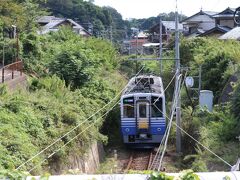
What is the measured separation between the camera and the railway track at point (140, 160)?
16862 millimetres

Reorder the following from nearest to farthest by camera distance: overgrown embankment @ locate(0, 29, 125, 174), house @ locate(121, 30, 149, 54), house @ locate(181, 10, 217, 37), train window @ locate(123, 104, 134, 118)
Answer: overgrown embankment @ locate(0, 29, 125, 174), train window @ locate(123, 104, 134, 118), house @ locate(181, 10, 217, 37), house @ locate(121, 30, 149, 54)

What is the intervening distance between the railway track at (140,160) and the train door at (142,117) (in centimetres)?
109

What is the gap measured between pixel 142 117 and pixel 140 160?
1752 mm

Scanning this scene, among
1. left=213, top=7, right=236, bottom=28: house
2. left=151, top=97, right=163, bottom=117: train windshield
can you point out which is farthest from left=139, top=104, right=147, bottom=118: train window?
left=213, top=7, right=236, bottom=28: house

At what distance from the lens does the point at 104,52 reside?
3303 centimetres

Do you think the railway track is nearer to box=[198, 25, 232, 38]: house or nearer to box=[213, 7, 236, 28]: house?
box=[198, 25, 232, 38]: house

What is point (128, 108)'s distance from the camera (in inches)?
729

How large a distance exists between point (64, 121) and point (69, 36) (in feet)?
59.5

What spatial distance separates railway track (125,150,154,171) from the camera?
16862 mm

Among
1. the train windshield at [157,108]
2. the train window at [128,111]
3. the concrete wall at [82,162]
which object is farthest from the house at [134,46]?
the concrete wall at [82,162]

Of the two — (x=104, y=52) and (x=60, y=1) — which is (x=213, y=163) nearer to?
(x=104, y=52)

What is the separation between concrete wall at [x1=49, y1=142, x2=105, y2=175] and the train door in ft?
6.20

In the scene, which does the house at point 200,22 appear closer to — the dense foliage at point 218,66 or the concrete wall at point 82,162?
the dense foliage at point 218,66

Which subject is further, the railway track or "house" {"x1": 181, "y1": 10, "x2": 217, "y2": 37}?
"house" {"x1": 181, "y1": 10, "x2": 217, "y2": 37}
